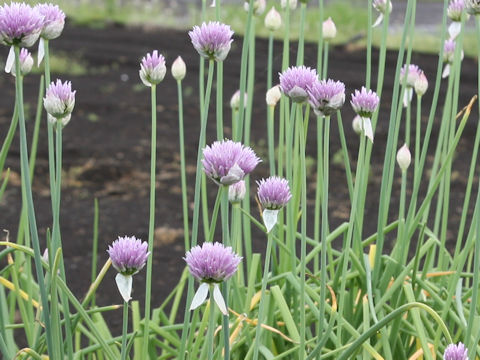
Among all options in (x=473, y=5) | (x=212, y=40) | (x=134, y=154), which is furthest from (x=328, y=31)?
(x=134, y=154)

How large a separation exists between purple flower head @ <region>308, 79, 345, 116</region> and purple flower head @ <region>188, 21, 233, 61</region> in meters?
0.13

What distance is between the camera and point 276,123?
538cm

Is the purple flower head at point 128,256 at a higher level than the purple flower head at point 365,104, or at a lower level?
lower

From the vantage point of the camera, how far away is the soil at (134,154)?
10.7 ft

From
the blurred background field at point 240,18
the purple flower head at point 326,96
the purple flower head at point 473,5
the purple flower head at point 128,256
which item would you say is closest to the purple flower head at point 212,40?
the purple flower head at point 326,96

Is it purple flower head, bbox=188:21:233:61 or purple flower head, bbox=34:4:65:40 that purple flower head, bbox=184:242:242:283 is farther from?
purple flower head, bbox=34:4:65:40

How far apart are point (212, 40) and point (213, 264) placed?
32cm

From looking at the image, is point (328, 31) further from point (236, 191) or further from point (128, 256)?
point (128, 256)

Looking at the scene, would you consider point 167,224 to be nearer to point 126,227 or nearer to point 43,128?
point 126,227

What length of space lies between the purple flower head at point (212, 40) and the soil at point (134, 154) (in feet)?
3.17

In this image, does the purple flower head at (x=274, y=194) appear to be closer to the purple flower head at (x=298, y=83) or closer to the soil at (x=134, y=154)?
the purple flower head at (x=298, y=83)

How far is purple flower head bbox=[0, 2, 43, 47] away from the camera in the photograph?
3.11 feet

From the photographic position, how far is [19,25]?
948 millimetres

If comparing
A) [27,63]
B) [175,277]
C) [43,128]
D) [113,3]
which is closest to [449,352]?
[27,63]
